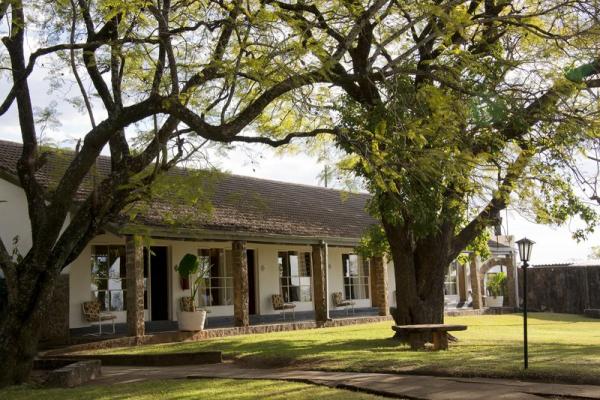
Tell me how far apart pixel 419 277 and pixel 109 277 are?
849cm

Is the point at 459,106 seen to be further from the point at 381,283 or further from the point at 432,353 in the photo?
the point at 381,283

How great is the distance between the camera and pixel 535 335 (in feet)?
57.0

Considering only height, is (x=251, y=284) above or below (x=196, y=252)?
below

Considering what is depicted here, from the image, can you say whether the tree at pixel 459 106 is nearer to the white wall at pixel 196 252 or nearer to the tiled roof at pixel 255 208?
the tiled roof at pixel 255 208

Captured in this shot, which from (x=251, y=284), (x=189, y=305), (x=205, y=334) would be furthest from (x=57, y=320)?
(x=251, y=284)

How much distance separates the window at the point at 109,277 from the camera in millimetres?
18891

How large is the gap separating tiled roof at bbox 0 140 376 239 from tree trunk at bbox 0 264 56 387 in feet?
11.7

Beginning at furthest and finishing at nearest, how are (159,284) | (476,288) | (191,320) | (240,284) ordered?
(476,288)
(159,284)
(240,284)
(191,320)

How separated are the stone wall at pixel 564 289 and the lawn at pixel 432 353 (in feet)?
23.1

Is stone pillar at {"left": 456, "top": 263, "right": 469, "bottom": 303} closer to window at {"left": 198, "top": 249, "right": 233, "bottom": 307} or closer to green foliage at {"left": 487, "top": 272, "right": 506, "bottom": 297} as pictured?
green foliage at {"left": 487, "top": 272, "right": 506, "bottom": 297}

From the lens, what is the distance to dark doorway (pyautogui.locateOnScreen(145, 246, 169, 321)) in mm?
20781

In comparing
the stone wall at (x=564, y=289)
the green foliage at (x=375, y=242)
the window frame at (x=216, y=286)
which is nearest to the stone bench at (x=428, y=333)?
the green foliage at (x=375, y=242)

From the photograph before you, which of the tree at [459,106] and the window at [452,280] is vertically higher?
the tree at [459,106]

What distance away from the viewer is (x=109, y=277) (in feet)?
62.9
